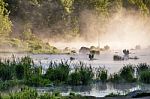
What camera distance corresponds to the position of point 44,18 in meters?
113

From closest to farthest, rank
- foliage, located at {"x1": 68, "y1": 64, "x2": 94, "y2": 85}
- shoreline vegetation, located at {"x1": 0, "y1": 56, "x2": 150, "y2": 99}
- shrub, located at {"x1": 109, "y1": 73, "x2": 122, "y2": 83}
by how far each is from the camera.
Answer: shoreline vegetation, located at {"x1": 0, "y1": 56, "x2": 150, "y2": 99} → foliage, located at {"x1": 68, "y1": 64, "x2": 94, "y2": 85} → shrub, located at {"x1": 109, "y1": 73, "x2": 122, "y2": 83}

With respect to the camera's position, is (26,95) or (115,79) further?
(115,79)

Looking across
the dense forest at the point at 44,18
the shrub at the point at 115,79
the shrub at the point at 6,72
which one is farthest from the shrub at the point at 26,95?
the dense forest at the point at 44,18

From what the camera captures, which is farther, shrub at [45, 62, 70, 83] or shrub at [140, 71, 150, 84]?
shrub at [140, 71, 150, 84]

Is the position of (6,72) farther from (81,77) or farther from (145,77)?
(145,77)

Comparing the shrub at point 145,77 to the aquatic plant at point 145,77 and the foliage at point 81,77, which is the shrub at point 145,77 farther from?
the foliage at point 81,77

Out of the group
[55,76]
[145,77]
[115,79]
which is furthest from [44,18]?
[145,77]

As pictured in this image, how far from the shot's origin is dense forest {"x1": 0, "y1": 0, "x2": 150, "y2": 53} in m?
88.8

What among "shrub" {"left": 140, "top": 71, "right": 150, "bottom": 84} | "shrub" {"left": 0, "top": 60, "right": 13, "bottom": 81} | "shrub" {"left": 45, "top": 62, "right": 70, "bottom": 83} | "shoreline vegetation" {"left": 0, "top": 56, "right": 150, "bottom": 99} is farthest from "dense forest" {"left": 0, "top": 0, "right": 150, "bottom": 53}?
"shrub" {"left": 140, "top": 71, "right": 150, "bottom": 84}

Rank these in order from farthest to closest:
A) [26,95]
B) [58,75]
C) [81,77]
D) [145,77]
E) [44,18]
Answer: [44,18]
[145,77]
[58,75]
[81,77]
[26,95]

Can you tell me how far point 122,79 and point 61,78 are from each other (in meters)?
3.34

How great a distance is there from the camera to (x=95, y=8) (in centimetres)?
13212

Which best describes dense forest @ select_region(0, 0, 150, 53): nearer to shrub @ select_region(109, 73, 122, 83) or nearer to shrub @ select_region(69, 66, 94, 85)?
shrub @ select_region(109, 73, 122, 83)

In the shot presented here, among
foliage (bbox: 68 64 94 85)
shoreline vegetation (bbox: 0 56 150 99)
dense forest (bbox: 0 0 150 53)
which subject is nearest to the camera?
shoreline vegetation (bbox: 0 56 150 99)
